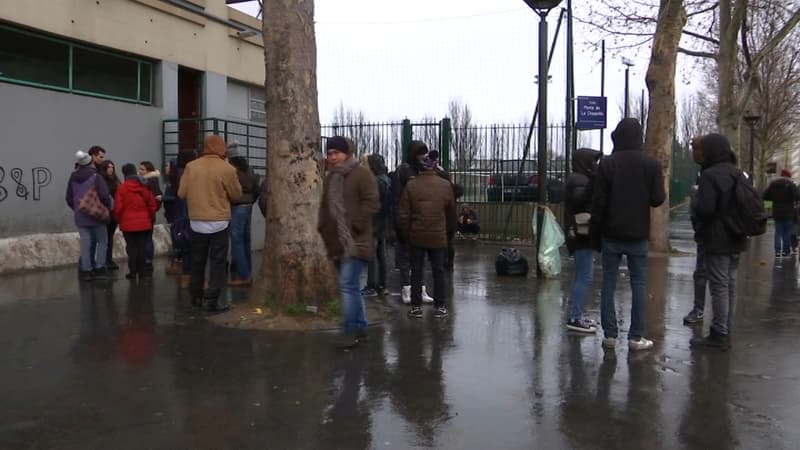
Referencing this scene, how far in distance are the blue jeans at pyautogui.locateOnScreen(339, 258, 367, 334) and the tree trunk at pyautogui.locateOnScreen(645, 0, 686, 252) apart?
9.18m

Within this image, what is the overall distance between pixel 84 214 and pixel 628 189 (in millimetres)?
6873

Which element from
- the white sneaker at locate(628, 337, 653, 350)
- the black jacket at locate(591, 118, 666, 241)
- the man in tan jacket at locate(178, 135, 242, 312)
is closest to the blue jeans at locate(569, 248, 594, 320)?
Result: the black jacket at locate(591, 118, 666, 241)

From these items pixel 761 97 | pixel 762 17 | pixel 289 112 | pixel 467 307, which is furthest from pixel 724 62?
pixel 761 97

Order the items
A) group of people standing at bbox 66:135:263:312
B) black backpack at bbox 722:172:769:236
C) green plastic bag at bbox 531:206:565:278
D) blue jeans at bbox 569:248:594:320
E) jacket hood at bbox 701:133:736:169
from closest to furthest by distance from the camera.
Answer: black backpack at bbox 722:172:769:236 < jacket hood at bbox 701:133:736:169 < blue jeans at bbox 569:248:594:320 < group of people standing at bbox 66:135:263:312 < green plastic bag at bbox 531:206:565:278

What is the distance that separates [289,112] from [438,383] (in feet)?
9.90

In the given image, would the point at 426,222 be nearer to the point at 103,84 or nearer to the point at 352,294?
the point at 352,294

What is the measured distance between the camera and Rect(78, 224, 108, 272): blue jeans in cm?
933

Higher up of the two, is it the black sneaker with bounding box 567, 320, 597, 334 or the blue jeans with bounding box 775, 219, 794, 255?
the blue jeans with bounding box 775, 219, 794, 255

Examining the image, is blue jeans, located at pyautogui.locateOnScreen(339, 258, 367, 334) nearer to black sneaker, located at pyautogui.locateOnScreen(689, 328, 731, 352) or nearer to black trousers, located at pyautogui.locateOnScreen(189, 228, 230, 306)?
black trousers, located at pyautogui.locateOnScreen(189, 228, 230, 306)

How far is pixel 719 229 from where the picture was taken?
582 cm

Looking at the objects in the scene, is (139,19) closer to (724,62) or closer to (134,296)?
(134,296)

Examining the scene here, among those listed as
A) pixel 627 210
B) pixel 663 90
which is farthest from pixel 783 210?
pixel 627 210

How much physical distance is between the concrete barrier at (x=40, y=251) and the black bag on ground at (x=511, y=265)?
6.13 meters

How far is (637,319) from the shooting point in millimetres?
5789
